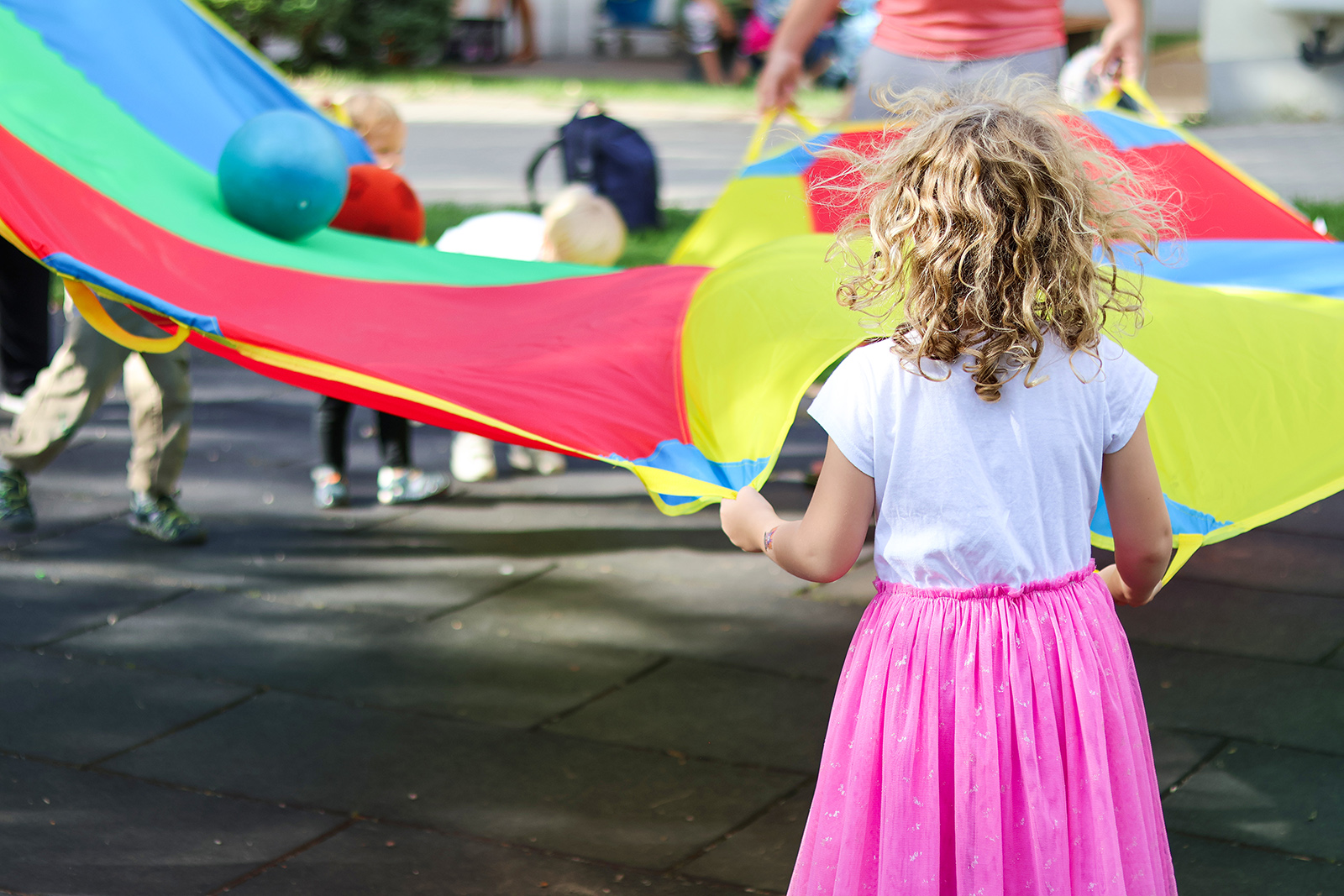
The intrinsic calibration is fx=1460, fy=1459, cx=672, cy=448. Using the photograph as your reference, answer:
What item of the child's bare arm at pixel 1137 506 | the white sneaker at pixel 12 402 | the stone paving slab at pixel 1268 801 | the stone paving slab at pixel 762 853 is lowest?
the white sneaker at pixel 12 402

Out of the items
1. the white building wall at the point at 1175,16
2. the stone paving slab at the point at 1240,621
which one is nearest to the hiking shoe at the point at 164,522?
the stone paving slab at the point at 1240,621

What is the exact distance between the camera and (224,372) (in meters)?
6.27

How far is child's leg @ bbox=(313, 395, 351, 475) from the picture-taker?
4578 millimetres

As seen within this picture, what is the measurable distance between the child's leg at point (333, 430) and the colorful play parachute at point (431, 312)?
69 cm

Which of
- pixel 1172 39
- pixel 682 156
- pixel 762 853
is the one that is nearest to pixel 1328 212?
pixel 682 156

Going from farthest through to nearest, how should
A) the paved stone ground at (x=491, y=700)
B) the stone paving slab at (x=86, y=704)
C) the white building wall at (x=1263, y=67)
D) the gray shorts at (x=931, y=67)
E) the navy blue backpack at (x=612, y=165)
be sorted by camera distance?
1. the white building wall at (x=1263, y=67)
2. the navy blue backpack at (x=612, y=165)
3. the gray shorts at (x=931, y=67)
4. the stone paving slab at (x=86, y=704)
5. the paved stone ground at (x=491, y=700)

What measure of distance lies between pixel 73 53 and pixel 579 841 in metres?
2.81

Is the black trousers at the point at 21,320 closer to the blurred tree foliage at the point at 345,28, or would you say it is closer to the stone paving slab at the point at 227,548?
the stone paving slab at the point at 227,548

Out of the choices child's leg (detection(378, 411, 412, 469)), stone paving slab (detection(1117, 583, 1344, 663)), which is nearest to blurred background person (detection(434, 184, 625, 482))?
child's leg (detection(378, 411, 412, 469))

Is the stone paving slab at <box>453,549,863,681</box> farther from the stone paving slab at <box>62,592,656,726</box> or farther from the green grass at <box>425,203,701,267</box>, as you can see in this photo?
the green grass at <box>425,203,701,267</box>

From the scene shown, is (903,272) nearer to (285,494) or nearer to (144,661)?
(144,661)

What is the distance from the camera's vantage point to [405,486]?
184 inches

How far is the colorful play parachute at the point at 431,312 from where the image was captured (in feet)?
8.95

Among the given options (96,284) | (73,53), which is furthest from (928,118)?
(73,53)
